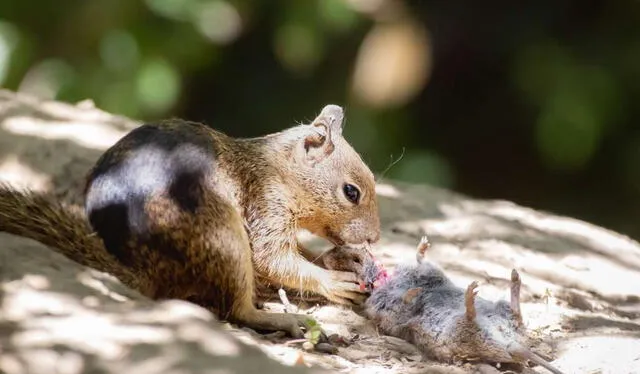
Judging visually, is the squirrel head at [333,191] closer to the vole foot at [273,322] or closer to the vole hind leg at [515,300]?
the vole foot at [273,322]

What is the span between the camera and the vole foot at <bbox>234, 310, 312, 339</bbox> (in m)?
4.04

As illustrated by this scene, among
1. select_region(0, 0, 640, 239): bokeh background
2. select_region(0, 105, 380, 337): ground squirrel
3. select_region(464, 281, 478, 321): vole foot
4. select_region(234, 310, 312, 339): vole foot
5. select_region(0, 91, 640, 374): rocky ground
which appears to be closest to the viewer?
select_region(0, 91, 640, 374): rocky ground

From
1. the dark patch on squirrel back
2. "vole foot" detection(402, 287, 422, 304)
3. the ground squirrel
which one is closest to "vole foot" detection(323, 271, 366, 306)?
the ground squirrel

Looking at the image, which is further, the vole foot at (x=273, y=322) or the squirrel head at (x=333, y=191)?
the squirrel head at (x=333, y=191)

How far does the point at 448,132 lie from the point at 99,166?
494 cm

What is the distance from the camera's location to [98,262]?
151 inches

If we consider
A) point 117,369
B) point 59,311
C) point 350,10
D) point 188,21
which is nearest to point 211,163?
point 59,311

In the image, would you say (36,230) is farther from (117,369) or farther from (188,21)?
(188,21)

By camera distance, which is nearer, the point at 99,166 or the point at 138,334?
the point at 138,334

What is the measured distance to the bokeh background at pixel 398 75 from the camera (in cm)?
694

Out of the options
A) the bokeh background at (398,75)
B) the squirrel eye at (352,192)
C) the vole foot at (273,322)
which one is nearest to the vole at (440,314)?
the squirrel eye at (352,192)

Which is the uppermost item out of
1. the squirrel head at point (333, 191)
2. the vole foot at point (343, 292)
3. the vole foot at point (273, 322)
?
the squirrel head at point (333, 191)

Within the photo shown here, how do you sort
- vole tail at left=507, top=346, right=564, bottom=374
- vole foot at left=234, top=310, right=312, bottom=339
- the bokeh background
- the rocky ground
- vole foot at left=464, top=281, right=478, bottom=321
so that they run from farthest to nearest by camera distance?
the bokeh background → vole foot at left=234, top=310, right=312, bottom=339 → vole foot at left=464, top=281, right=478, bottom=321 → vole tail at left=507, top=346, right=564, bottom=374 → the rocky ground

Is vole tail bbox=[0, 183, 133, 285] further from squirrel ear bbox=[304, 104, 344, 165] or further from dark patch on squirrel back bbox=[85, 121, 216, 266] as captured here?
squirrel ear bbox=[304, 104, 344, 165]
